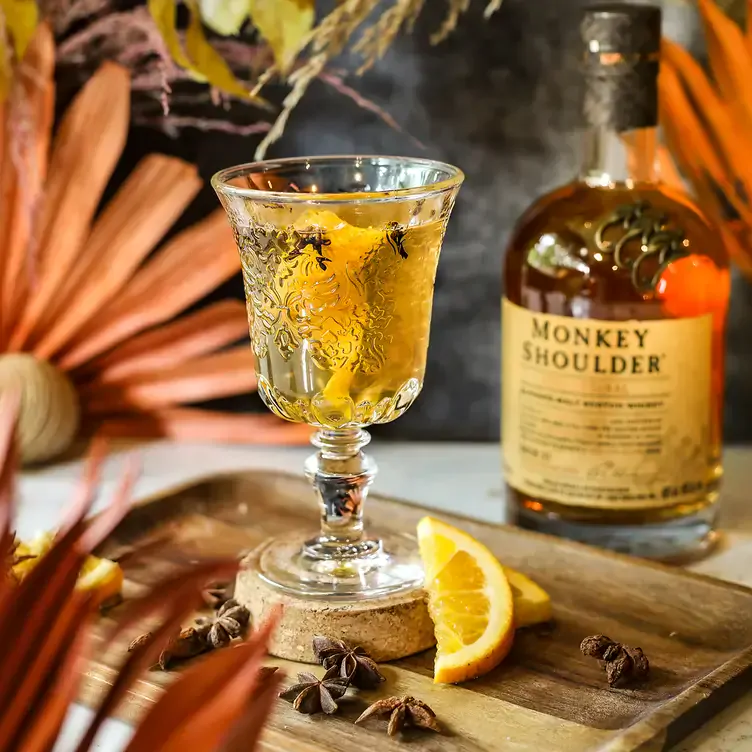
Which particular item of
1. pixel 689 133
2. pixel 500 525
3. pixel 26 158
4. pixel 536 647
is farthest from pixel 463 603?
pixel 26 158

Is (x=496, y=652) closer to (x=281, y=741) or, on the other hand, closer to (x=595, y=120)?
(x=281, y=741)

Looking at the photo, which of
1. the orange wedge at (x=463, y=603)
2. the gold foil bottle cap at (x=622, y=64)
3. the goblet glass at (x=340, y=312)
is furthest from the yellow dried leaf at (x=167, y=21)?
the orange wedge at (x=463, y=603)

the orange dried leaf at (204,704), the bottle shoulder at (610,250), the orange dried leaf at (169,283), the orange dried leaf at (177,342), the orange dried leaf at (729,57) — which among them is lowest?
the orange dried leaf at (177,342)

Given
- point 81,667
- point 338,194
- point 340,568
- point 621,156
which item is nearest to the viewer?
point 81,667

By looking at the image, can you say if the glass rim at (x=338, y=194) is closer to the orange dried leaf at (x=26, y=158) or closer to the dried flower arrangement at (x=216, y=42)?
the dried flower arrangement at (x=216, y=42)

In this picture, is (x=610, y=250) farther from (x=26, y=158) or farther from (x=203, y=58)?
(x=26, y=158)
